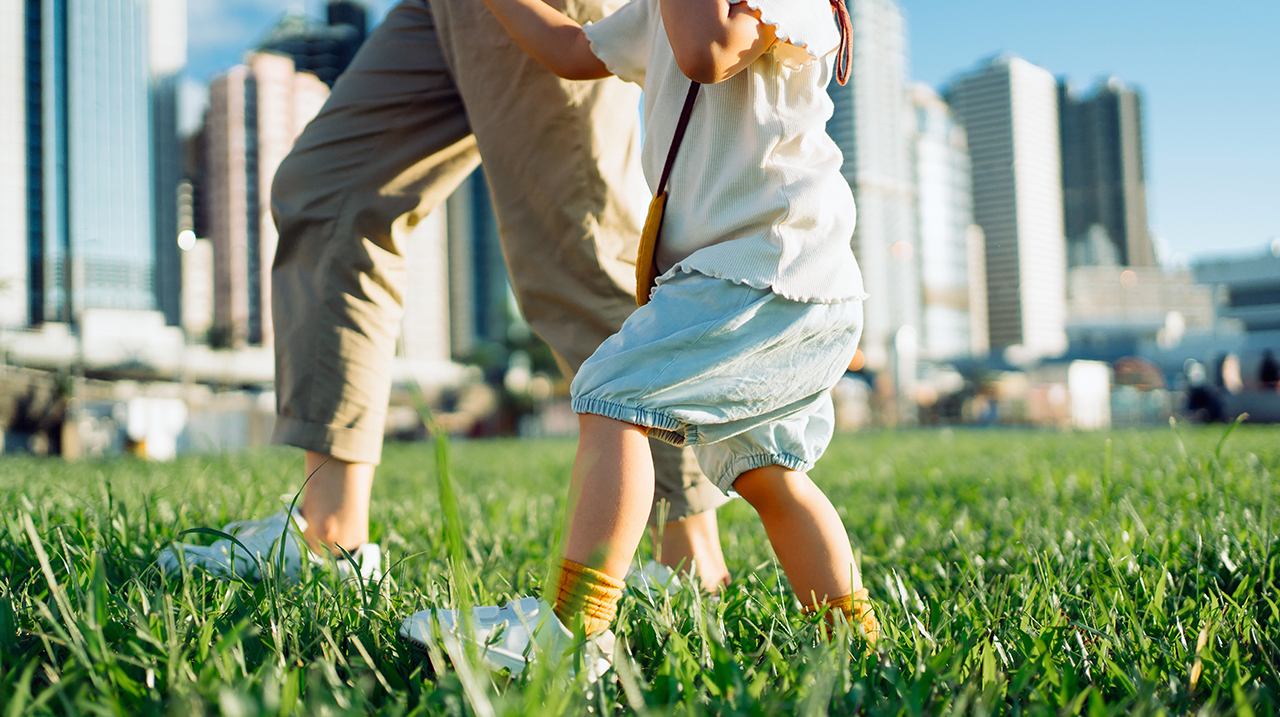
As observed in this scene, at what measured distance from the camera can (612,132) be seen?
1.65 meters

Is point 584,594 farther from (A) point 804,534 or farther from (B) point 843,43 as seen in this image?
(B) point 843,43

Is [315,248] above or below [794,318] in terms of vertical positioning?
above

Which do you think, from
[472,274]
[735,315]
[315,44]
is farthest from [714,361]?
[472,274]

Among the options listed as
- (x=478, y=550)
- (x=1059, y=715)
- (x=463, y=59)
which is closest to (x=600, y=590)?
(x=1059, y=715)

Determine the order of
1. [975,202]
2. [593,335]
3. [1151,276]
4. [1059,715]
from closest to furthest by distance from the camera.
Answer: [1059,715] < [593,335] < [975,202] < [1151,276]

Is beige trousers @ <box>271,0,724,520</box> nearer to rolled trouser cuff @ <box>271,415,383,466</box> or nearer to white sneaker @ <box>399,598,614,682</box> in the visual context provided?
rolled trouser cuff @ <box>271,415,383,466</box>

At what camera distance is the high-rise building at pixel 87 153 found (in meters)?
13.7

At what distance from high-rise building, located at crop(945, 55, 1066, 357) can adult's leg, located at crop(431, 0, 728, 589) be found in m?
114

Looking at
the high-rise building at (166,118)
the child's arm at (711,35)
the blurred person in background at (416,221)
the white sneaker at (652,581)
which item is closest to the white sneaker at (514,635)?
the white sneaker at (652,581)

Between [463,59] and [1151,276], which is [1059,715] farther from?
[1151,276]

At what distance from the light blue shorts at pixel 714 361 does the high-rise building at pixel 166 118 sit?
536cm

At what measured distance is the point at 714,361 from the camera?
1070 millimetres

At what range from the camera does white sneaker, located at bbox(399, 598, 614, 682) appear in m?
0.89

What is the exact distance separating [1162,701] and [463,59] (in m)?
1.53
